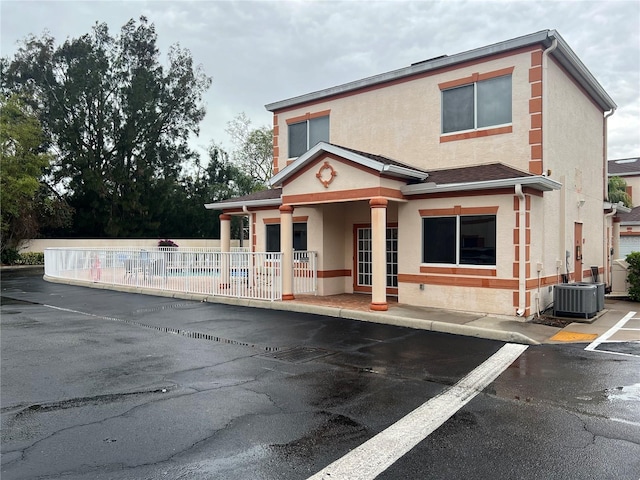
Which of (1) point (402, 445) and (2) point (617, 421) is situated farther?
(2) point (617, 421)

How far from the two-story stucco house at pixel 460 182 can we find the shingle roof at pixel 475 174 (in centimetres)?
5

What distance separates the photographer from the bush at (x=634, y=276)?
47.9ft

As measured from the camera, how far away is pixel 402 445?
4508 millimetres

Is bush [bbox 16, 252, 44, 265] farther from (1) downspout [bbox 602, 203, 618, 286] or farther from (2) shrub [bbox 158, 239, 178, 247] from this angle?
(1) downspout [bbox 602, 203, 618, 286]

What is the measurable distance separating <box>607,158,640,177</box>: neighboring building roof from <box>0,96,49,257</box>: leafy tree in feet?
129

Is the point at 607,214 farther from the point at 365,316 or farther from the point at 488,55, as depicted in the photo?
the point at 365,316

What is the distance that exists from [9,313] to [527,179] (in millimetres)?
13223

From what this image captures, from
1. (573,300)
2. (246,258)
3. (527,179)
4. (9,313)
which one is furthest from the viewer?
(246,258)

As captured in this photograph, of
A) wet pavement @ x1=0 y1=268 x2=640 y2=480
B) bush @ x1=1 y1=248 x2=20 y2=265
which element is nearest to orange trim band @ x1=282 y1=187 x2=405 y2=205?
wet pavement @ x1=0 y1=268 x2=640 y2=480

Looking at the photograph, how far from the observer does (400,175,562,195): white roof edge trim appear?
1055cm

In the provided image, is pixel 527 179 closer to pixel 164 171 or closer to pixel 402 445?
pixel 402 445

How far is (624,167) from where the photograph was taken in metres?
34.0

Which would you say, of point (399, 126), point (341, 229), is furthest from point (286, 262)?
point (399, 126)

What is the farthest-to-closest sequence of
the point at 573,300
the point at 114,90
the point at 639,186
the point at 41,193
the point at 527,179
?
1. the point at 114,90
2. the point at 41,193
3. the point at 639,186
4. the point at 573,300
5. the point at 527,179
